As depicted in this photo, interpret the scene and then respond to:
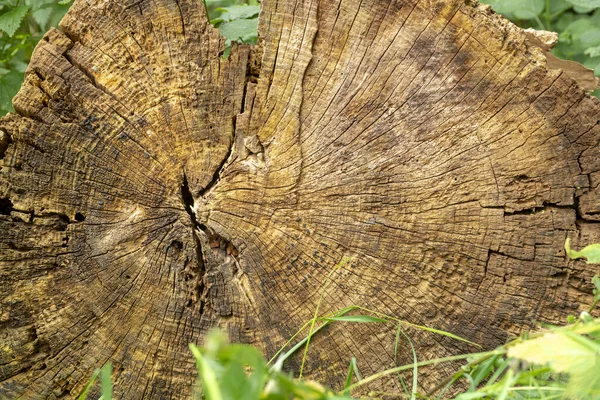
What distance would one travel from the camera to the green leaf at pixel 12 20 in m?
2.37

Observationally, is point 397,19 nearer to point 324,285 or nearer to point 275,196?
point 275,196

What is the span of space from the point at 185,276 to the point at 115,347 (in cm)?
32

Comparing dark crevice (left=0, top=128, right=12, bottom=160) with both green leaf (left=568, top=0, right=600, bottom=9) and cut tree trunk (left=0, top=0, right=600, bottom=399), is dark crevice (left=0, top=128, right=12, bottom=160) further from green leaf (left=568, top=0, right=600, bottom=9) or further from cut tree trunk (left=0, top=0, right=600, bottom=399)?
green leaf (left=568, top=0, right=600, bottom=9)

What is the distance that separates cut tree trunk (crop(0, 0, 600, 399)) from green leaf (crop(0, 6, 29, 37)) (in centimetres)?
63

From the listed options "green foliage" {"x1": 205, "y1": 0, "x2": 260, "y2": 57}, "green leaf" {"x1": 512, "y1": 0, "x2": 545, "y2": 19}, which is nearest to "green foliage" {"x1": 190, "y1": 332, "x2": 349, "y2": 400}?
"green foliage" {"x1": 205, "y1": 0, "x2": 260, "y2": 57}

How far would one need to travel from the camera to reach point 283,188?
6.18 feet

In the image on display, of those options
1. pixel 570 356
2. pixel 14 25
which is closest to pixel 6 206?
pixel 14 25

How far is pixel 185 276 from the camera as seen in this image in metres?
1.92

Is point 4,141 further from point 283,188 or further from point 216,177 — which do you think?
point 283,188

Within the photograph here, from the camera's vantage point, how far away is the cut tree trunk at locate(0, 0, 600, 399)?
1.84 meters

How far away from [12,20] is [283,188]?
1.37 metres

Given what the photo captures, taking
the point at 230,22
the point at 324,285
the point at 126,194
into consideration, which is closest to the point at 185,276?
the point at 126,194

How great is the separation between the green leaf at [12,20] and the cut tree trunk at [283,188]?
63cm

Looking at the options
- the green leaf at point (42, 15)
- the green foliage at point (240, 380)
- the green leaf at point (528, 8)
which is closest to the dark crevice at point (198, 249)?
the green foliage at point (240, 380)
